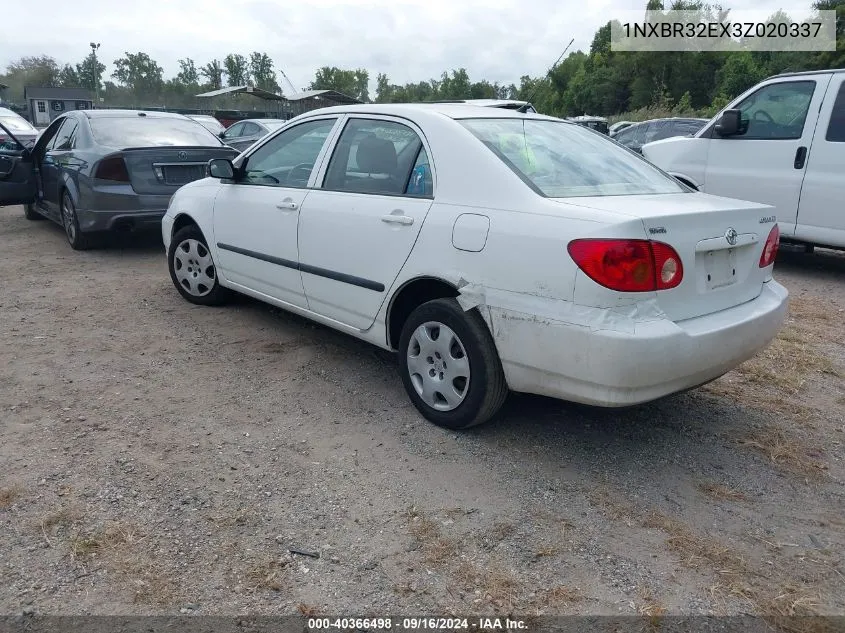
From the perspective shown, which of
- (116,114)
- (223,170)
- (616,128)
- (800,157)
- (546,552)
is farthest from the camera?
(616,128)

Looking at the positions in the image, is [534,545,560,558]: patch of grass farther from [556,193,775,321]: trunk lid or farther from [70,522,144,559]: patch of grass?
[70,522,144,559]: patch of grass

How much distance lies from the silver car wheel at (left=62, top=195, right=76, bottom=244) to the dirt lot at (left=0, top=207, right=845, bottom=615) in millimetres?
3294

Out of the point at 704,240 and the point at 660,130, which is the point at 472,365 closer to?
the point at 704,240

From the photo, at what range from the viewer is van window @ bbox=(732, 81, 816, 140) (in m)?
6.84

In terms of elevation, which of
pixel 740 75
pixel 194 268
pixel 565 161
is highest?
pixel 740 75

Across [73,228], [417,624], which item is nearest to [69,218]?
[73,228]

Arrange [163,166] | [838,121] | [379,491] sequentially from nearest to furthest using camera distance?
[379,491], [838,121], [163,166]

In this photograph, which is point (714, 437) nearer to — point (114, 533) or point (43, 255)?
point (114, 533)

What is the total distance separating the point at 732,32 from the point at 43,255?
24.4m

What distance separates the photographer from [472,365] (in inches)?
130

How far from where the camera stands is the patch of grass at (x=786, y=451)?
327 cm

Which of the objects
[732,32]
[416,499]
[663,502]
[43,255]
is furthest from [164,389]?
[732,32]

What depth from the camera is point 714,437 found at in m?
3.59

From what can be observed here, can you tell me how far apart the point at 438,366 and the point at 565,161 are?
47.8 inches
